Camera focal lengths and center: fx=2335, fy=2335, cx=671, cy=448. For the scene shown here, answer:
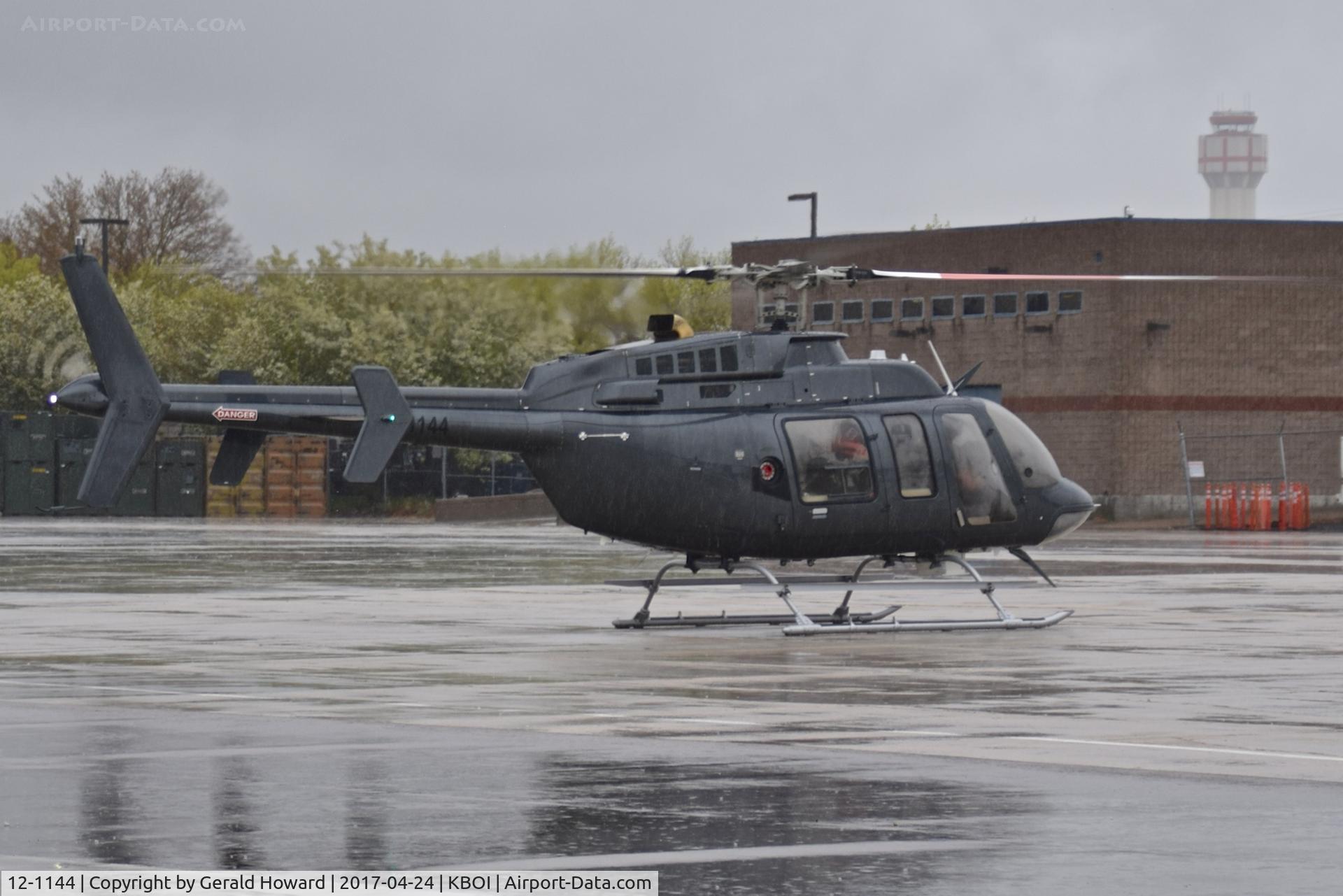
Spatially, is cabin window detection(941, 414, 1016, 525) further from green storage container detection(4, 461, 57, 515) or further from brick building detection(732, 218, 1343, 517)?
green storage container detection(4, 461, 57, 515)

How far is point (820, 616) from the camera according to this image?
21734mm

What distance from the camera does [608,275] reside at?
2056cm

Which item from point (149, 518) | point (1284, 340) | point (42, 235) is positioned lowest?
point (149, 518)

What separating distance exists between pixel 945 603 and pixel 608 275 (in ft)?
21.3

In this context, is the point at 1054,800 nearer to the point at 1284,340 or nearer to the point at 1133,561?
the point at 1133,561

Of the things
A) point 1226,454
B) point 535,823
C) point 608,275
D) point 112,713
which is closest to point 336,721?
point 112,713

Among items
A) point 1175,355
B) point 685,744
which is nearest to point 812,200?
point 1175,355

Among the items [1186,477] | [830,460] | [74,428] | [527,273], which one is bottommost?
[1186,477]

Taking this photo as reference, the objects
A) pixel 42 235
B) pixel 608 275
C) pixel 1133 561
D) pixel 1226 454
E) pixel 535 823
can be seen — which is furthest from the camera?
pixel 42 235

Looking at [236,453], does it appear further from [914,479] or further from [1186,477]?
[1186,477]

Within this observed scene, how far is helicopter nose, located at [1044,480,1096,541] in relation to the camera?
21219 mm

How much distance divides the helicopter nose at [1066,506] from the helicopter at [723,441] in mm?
38

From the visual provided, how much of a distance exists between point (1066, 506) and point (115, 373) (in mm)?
8748

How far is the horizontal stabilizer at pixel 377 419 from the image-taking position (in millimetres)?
20141
